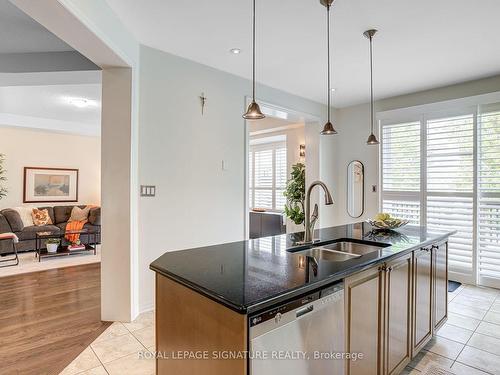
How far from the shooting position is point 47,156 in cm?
696

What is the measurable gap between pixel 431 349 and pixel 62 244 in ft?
20.9

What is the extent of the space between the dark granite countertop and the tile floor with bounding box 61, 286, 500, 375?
91cm

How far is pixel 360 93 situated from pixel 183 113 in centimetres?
282

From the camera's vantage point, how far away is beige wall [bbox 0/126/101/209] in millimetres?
6441

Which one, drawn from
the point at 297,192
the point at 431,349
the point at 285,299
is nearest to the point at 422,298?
the point at 431,349

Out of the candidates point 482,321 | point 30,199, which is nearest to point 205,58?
point 482,321

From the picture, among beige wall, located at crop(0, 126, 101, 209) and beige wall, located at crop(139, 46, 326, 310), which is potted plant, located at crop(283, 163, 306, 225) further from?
beige wall, located at crop(0, 126, 101, 209)

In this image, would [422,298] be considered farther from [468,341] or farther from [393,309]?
[468,341]

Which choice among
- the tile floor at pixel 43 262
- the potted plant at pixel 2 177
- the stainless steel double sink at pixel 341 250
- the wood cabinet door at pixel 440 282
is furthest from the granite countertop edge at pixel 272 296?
the potted plant at pixel 2 177

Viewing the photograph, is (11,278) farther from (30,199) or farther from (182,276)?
(182,276)

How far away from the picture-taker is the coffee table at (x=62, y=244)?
5.24 meters

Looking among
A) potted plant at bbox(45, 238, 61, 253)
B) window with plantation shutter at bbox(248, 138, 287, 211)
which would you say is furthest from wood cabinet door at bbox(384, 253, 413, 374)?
potted plant at bbox(45, 238, 61, 253)

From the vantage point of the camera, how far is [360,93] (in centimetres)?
453

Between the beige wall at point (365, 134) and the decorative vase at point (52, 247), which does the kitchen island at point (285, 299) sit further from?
the decorative vase at point (52, 247)
